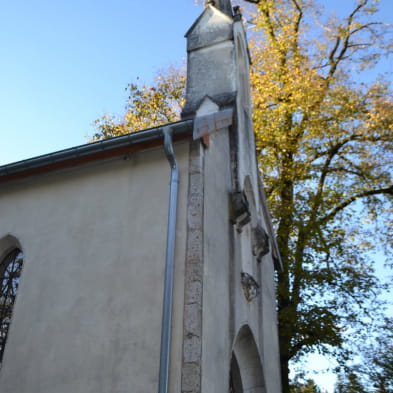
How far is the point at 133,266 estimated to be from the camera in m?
6.06

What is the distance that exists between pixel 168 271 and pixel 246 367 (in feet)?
11.3

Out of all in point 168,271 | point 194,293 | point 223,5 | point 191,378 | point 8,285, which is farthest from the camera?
point 223,5

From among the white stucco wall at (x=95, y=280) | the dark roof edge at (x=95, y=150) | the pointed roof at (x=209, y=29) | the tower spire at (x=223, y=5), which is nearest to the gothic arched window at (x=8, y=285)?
the white stucco wall at (x=95, y=280)

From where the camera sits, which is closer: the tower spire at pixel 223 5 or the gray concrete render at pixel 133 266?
the gray concrete render at pixel 133 266

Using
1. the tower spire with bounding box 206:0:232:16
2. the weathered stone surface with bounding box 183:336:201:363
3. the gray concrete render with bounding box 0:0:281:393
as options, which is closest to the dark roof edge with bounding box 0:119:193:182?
the gray concrete render with bounding box 0:0:281:393

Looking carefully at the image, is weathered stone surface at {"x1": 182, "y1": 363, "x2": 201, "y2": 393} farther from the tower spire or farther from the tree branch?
the tree branch

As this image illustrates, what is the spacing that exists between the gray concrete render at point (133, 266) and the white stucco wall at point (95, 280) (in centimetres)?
2

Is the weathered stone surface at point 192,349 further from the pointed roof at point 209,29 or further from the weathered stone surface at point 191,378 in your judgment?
the pointed roof at point 209,29

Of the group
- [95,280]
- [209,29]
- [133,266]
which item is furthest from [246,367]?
[209,29]

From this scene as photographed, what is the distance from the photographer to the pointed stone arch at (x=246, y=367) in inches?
308

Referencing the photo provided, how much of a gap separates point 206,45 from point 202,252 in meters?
5.70

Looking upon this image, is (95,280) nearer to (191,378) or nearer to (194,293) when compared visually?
(194,293)

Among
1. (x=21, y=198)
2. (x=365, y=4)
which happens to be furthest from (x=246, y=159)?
(x=365, y=4)

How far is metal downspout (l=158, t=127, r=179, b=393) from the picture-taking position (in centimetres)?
510
